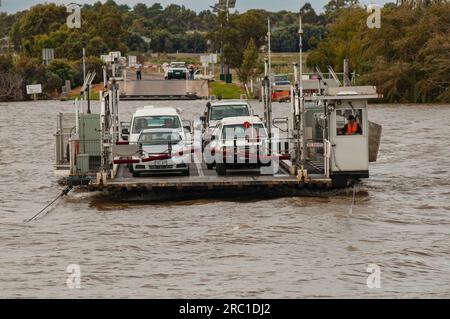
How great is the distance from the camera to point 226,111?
35.9m

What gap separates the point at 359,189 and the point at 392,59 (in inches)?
1579

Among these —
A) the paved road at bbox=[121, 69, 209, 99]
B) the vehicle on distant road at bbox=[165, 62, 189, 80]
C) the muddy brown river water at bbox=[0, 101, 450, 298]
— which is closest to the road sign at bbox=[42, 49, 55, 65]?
the paved road at bbox=[121, 69, 209, 99]

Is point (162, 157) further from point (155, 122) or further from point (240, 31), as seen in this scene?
point (240, 31)

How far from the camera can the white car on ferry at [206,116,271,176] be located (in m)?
28.5

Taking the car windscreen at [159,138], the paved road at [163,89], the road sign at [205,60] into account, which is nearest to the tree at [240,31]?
the road sign at [205,60]

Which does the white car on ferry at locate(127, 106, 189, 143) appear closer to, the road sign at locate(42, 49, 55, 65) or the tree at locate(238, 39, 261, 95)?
the tree at locate(238, 39, 261, 95)

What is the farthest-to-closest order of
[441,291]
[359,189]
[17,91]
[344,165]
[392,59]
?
[17,91] < [392,59] < [359,189] < [344,165] < [441,291]

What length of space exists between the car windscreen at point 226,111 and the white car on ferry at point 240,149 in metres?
6.09

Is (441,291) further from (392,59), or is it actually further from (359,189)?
(392,59)

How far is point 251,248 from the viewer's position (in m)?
22.2

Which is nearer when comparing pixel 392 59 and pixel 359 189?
pixel 359 189

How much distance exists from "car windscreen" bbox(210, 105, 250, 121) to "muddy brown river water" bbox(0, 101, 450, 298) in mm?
4642

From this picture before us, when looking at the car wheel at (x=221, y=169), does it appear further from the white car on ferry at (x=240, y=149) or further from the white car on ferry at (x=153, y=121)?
the white car on ferry at (x=153, y=121)
